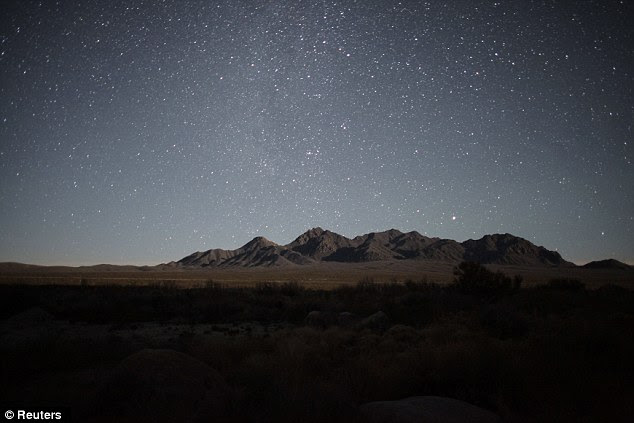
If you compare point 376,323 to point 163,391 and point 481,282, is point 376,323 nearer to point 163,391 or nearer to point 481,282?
point 163,391

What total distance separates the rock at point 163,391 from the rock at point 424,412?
1.86 meters

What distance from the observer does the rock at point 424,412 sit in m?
4.54

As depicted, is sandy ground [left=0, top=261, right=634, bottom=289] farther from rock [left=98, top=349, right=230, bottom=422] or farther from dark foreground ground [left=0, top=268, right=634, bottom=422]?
rock [left=98, top=349, right=230, bottom=422]

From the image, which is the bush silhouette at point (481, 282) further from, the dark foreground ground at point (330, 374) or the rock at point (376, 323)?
the rock at point (376, 323)

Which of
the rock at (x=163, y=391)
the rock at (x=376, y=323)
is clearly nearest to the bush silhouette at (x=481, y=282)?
the rock at (x=376, y=323)

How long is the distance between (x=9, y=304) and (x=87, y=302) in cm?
351

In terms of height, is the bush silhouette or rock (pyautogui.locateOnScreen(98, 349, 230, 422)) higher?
rock (pyautogui.locateOnScreen(98, 349, 230, 422))

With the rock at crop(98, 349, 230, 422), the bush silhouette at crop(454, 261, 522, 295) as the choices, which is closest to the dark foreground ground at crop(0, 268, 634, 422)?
the rock at crop(98, 349, 230, 422)

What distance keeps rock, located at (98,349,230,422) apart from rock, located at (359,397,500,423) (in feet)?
6.10

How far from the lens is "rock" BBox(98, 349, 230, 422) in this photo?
447cm

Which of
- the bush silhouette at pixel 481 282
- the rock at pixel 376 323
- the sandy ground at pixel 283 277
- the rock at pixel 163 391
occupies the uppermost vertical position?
the rock at pixel 163 391

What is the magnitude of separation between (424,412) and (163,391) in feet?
11.3

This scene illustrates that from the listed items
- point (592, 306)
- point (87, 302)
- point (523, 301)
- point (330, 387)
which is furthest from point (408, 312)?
point (87, 302)

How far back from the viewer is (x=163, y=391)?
498 centimetres
